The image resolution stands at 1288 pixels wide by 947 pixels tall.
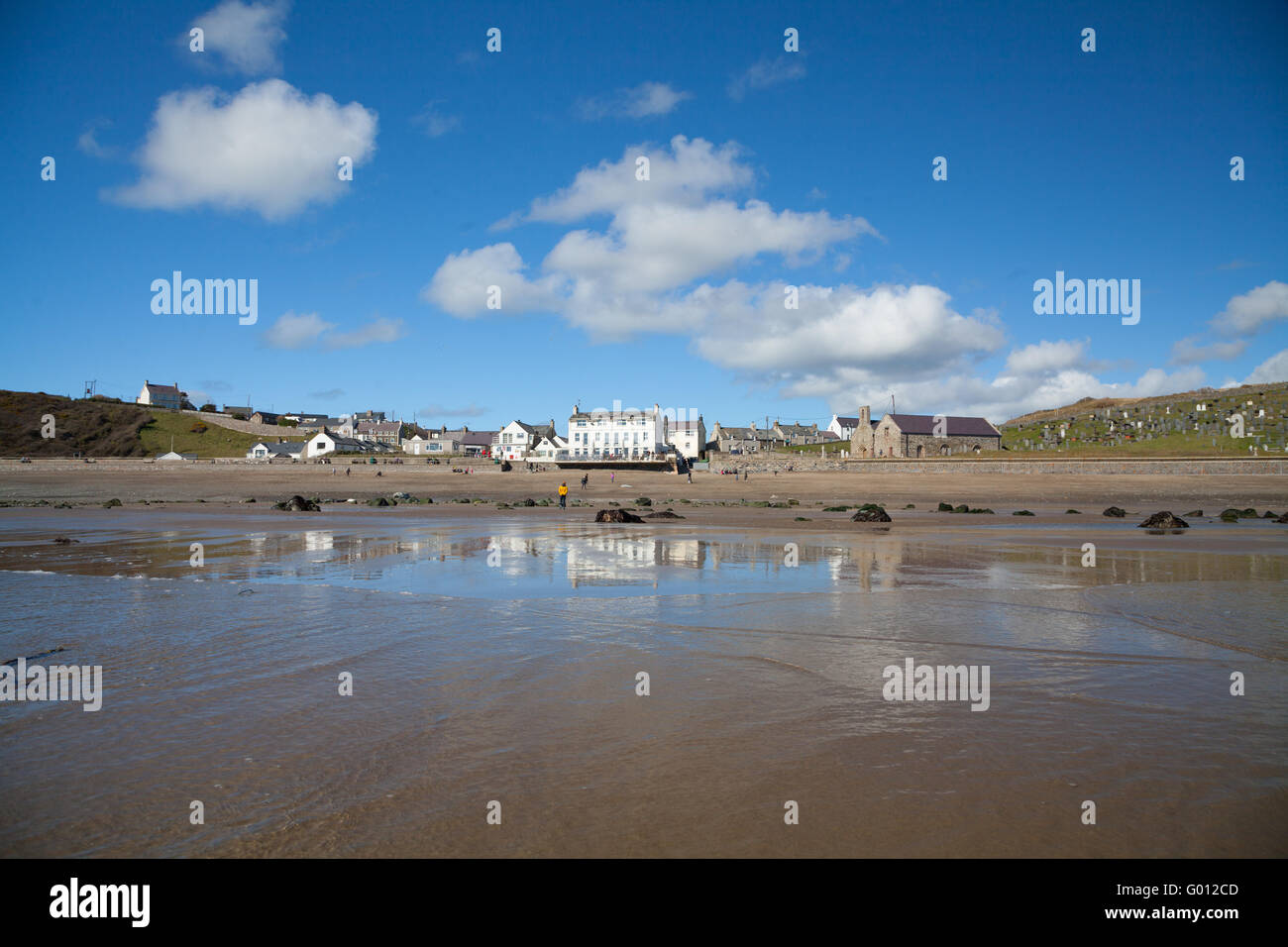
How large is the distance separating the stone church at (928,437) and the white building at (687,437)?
Result: 2827cm

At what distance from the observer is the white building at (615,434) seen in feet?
312

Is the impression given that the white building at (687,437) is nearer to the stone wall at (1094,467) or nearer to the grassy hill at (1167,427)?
the grassy hill at (1167,427)

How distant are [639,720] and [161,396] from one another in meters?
167

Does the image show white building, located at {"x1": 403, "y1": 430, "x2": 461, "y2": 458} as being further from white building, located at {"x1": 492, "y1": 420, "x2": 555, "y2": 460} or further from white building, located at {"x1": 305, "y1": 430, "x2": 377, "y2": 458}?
white building, located at {"x1": 305, "y1": 430, "x2": 377, "y2": 458}

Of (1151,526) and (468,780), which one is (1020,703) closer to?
(468,780)

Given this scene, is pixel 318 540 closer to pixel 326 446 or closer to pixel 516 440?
pixel 326 446

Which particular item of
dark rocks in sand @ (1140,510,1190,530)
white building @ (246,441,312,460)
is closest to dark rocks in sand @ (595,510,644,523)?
dark rocks in sand @ (1140,510,1190,530)

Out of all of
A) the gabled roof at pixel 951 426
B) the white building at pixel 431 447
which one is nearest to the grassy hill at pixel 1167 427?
the gabled roof at pixel 951 426

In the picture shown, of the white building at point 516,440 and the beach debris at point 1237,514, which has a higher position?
the white building at point 516,440

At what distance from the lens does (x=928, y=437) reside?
81.2 metres

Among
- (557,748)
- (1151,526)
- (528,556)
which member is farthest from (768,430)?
(557,748)

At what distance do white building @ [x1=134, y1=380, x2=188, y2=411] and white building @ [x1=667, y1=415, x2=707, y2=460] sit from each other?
99.5 m

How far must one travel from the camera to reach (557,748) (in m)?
4.71

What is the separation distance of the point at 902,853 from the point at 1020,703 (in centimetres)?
283
